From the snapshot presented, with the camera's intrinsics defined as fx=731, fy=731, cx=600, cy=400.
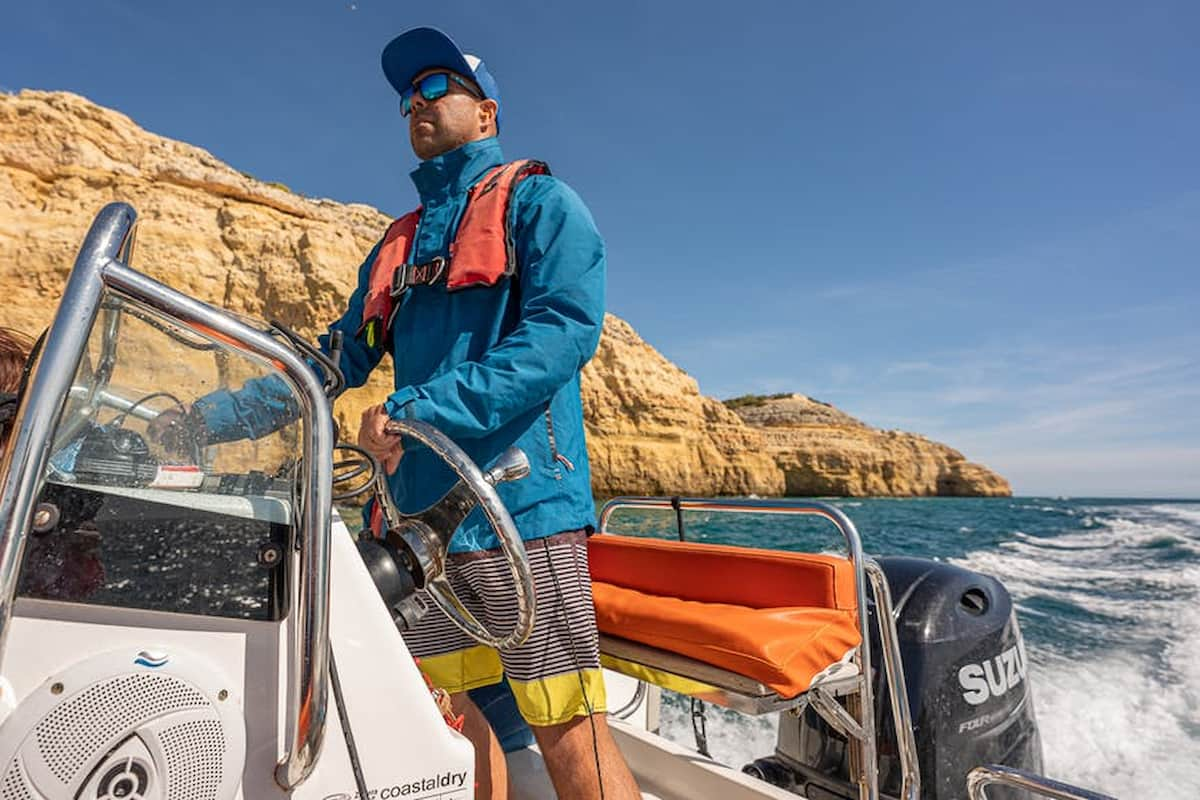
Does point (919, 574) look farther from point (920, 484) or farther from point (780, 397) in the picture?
point (780, 397)

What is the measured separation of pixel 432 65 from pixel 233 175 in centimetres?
2646

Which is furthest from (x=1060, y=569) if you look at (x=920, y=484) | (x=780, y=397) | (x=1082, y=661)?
(x=780, y=397)

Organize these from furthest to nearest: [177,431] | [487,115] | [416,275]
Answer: [487,115], [416,275], [177,431]

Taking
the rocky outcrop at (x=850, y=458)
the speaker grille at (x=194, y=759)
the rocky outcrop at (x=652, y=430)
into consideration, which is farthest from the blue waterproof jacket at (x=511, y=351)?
the rocky outcrop at (x=850, y=458)

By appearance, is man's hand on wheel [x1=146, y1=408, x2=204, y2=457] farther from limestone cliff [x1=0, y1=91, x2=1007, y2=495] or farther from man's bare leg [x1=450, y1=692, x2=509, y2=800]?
limestone cliff [x1=0, y1=91, x2=1007, y2=495]

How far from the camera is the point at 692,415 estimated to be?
1422 inches

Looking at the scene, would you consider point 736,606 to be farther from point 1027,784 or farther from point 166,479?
point 166,479

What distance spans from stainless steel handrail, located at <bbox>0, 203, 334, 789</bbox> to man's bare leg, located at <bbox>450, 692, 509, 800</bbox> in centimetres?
79

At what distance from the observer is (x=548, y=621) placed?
124 cm

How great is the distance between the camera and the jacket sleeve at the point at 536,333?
1100mm

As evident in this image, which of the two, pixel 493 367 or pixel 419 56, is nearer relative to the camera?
pixel 493 367

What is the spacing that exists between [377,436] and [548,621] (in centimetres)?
44

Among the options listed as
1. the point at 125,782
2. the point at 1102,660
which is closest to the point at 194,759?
the point at 125,782

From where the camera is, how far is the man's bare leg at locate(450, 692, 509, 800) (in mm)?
1498
